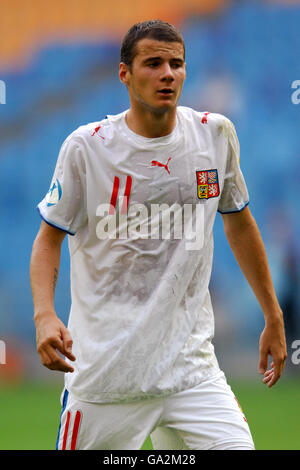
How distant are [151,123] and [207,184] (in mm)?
350

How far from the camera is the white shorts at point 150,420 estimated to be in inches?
136

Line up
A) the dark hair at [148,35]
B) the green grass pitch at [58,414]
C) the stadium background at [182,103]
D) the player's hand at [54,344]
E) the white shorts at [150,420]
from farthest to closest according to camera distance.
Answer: the stadium background at [182,103]
the green grass pitch at [58,414]
the dark hair at [148,35]
the white shorts at [150,420]
the player's hand at [54,344]

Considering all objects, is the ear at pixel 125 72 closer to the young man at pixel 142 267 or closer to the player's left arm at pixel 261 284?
the young man at pixel 142 267

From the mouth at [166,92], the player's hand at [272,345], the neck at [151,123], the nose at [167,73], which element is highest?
the nose at [167,73]

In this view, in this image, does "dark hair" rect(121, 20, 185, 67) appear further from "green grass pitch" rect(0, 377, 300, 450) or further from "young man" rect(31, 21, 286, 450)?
"green grass pitch" rect(0, 377, 300, 450)

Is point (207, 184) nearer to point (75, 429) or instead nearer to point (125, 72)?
point (125, 72)

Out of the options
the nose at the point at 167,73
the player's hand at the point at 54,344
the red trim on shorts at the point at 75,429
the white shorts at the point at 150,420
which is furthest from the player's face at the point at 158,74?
the red trim on shorts at the point at 75,429

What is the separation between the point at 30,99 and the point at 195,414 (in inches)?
355

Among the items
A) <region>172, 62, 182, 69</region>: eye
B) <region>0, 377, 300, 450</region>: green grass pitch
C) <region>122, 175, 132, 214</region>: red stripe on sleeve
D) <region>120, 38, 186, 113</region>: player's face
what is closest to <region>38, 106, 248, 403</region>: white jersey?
<region>122, 175, 132, 214</region>: red stripe on sleeve

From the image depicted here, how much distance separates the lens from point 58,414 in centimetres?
862

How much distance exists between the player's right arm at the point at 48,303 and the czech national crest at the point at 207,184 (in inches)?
24.0

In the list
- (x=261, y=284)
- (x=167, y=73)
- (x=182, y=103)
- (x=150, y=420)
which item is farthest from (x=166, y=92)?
(x=182, y=103)

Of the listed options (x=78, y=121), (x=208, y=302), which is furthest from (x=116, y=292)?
(x=78, y=121)
